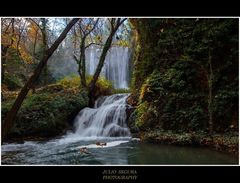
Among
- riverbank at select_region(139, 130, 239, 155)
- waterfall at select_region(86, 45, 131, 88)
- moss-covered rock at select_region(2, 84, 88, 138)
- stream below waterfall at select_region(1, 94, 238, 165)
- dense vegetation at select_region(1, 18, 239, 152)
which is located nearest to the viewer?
stream below waterfall at select_region(1, 94, 238, 165)

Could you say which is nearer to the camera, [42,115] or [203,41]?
[203,41]

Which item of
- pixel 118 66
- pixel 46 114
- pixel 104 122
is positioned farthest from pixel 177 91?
pixel 118 66

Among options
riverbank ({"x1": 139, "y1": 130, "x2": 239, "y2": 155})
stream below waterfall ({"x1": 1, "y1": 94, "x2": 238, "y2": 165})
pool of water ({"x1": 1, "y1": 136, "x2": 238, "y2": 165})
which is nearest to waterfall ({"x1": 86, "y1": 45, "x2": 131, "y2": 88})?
stream below waterfall ({"x1": 1, "y1": 94, "x2": 238, "y2": 165})

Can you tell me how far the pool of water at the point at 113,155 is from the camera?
559 cm

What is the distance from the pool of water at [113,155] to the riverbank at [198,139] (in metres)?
0.19

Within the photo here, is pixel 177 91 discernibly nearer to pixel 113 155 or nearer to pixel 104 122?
pixel 113 155

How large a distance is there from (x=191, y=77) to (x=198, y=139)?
1933 millimetres

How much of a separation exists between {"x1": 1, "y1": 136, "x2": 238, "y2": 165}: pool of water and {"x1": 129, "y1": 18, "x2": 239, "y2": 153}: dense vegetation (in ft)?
3.16

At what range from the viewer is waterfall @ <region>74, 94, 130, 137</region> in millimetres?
9685

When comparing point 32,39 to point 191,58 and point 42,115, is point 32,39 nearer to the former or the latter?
point 42,115

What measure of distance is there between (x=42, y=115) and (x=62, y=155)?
3.57 m

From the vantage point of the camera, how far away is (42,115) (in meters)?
9.73

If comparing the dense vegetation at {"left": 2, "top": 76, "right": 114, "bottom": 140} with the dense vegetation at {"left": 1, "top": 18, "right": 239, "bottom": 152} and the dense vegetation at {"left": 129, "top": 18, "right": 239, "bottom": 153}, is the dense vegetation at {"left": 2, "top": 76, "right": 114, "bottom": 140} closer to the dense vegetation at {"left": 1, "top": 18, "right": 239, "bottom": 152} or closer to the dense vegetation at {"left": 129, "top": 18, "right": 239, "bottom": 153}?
the dense vegetation at {"left": 1, "top": 18, "right": 239, "bottom": 152}
